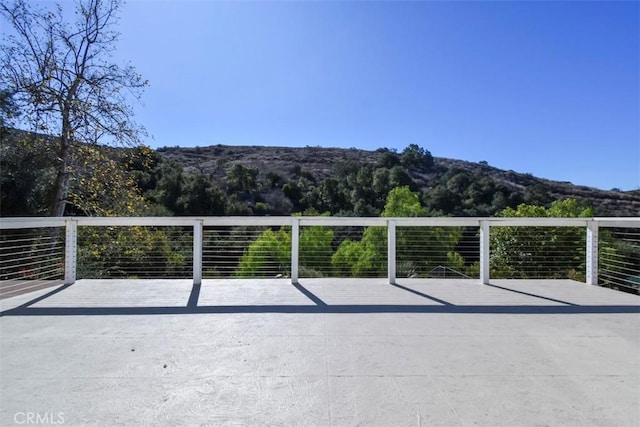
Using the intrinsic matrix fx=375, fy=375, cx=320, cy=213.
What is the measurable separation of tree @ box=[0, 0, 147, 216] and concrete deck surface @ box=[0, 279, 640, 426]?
530 centimetres

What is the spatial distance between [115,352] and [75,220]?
9.64ft

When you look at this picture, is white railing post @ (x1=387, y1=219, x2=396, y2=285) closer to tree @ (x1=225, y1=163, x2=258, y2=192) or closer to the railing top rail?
the railing top rail

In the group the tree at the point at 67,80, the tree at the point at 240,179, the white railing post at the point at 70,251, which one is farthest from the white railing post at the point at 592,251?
the tree at the point at 240,179

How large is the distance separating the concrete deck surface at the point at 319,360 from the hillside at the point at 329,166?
32.6 meters

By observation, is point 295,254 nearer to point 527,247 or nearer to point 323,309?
point 323,309

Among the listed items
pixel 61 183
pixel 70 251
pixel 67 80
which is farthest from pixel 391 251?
pixel 67 80

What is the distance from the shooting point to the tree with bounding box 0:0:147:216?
7.82 m

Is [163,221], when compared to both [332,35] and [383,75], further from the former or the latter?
[383,75]

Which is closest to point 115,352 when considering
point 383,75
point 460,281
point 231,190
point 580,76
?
Result: point 460,281

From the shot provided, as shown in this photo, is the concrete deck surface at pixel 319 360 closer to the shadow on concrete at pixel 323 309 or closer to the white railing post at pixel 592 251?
the shadow on concrete at pixel 323 309

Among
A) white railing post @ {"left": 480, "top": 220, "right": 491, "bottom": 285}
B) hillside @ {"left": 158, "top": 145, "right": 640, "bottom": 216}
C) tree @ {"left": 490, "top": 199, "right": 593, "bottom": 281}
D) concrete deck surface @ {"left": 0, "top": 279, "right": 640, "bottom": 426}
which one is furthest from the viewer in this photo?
hillside @ {"left": 158, "top": 145, "right": 640, "bottom": 216}

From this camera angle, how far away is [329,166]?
45531 mm

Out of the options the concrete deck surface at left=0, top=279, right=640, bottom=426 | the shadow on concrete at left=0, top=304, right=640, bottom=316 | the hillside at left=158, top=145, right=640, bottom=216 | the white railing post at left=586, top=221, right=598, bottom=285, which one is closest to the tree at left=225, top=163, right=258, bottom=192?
the hillside at left=158, top=145, right=640, bottom=216

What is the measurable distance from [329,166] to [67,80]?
3803cm
